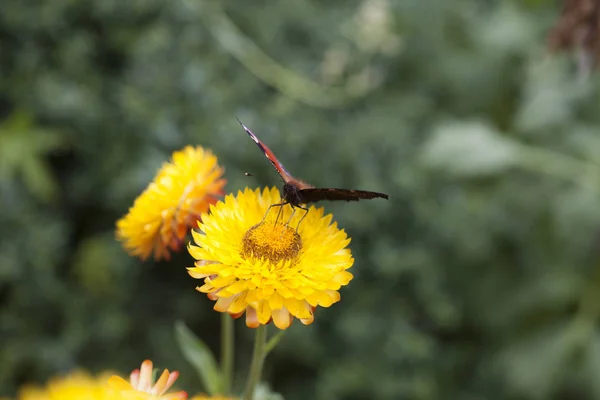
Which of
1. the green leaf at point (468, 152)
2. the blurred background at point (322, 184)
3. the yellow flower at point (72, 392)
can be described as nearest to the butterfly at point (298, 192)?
the yellow flower at point (72, 392)

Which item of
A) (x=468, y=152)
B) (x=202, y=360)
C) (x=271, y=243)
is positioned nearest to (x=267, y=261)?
(x=271, y=243)

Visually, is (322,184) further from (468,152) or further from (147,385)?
(147,385)

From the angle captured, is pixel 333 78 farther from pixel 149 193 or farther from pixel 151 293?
pixel 149 193

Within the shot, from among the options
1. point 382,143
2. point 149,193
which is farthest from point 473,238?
point 149,193

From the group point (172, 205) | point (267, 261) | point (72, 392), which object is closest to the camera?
point (72, 392)

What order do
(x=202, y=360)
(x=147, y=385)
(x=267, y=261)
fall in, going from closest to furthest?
1. (x=147, y=385)
2. (x=267, y=261)
3. (x=202, y=360)

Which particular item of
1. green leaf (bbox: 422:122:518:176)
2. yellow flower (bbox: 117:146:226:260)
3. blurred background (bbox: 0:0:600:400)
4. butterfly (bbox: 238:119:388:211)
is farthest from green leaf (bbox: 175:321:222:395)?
green leaf (bbox: 422:122:518:176)
